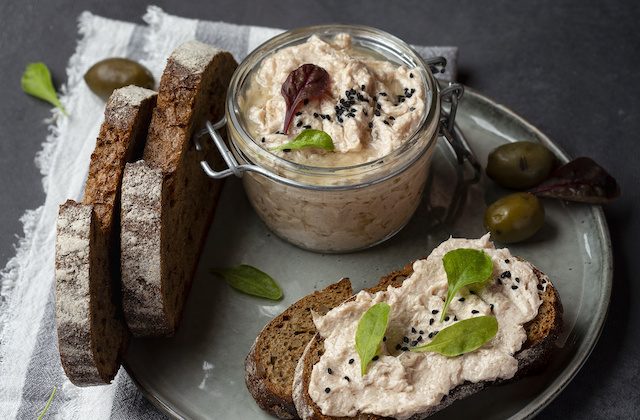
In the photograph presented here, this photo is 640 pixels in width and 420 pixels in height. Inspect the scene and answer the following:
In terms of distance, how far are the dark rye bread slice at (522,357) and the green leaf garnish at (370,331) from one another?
0.24m

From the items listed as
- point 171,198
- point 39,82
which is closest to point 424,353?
point 171,198

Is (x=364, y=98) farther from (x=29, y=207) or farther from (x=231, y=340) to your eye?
(x=29, y=207)

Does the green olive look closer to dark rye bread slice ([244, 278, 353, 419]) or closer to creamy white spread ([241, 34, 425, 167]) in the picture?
creamy white spread ([241, 34, 425, 167])

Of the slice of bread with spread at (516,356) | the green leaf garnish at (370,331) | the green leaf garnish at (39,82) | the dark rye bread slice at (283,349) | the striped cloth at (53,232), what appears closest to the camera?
the green leaf garnish at (370,331)

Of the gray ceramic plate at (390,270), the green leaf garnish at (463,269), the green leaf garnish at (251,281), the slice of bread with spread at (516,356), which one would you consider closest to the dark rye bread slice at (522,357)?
the slice of bread with spread at (516,356)

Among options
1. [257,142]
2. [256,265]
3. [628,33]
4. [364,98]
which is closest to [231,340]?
[256,265]

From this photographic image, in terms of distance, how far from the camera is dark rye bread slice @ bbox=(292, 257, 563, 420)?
8.92 ft

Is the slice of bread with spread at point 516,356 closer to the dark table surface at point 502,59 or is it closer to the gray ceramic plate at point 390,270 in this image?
the gray ceramic plate at point 390,270

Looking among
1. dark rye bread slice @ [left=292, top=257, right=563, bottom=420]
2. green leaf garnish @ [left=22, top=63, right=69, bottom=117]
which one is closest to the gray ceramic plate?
dark rye bread slice @ [left=292, top=257, right=563, bottom=420]

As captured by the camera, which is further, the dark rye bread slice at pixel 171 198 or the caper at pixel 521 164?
the caper at pixel 521 164

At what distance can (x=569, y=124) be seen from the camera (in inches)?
162

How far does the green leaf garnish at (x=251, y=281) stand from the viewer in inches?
130

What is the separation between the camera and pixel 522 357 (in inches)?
111

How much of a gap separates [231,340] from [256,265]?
0.42 m
